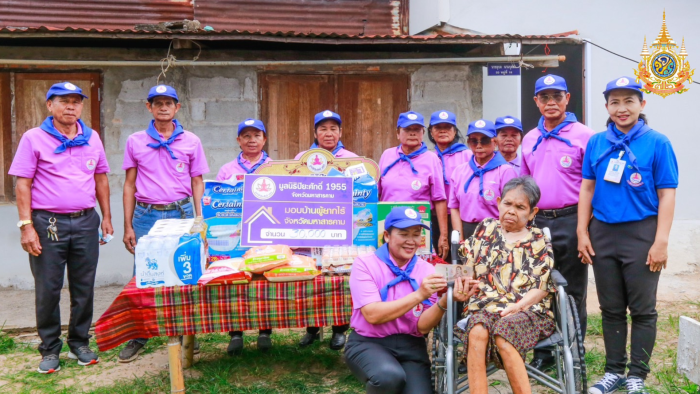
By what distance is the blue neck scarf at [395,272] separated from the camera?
3479mm

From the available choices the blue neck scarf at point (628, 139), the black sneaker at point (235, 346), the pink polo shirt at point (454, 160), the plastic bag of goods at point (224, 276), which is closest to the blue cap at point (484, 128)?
the pink polo shirt at point (454, 160)

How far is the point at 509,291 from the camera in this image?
3.54 meters

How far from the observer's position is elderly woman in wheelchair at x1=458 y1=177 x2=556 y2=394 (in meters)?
3.23

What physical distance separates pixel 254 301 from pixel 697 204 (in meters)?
6.65

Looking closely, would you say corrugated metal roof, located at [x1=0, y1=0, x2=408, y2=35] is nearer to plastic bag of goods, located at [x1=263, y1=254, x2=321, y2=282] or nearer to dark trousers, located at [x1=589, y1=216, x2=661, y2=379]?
plastic bag of goods, located at [x1=263, y1=254, x2=321, y2=282]

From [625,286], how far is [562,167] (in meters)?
0.89

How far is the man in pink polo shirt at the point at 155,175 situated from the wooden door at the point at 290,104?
7.17ft

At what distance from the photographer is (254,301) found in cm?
374

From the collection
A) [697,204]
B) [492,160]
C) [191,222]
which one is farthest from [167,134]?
[697,204]

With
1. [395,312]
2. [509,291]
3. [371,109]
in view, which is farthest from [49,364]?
[371,109]

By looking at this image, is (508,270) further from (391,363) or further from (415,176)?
(415,176)

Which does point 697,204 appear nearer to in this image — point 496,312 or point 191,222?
point 496,312

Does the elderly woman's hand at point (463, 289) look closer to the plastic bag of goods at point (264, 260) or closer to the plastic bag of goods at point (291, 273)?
the plastic bag of goods at point (291, 273)

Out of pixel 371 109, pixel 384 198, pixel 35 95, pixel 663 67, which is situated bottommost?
pixel 384 198
